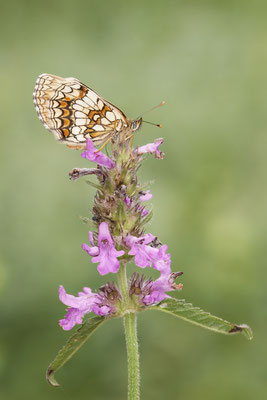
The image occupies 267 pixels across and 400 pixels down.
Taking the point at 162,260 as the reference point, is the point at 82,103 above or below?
above

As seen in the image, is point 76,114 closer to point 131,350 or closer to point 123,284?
point 123,284

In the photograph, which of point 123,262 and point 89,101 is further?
point 89,101

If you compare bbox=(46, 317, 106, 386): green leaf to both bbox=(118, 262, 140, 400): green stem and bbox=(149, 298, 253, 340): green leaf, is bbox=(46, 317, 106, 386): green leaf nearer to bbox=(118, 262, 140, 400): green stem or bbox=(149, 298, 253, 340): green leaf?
bbox=(118, 262, 140, 400): green stem

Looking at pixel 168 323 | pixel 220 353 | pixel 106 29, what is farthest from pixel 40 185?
pixel 106 29

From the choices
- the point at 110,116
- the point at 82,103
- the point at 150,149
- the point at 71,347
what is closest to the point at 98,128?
the point at 110,116

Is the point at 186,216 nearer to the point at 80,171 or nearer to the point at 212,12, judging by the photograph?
the point at 80,171

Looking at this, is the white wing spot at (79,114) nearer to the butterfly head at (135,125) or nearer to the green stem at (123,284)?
the butterfly head at (135,125)
